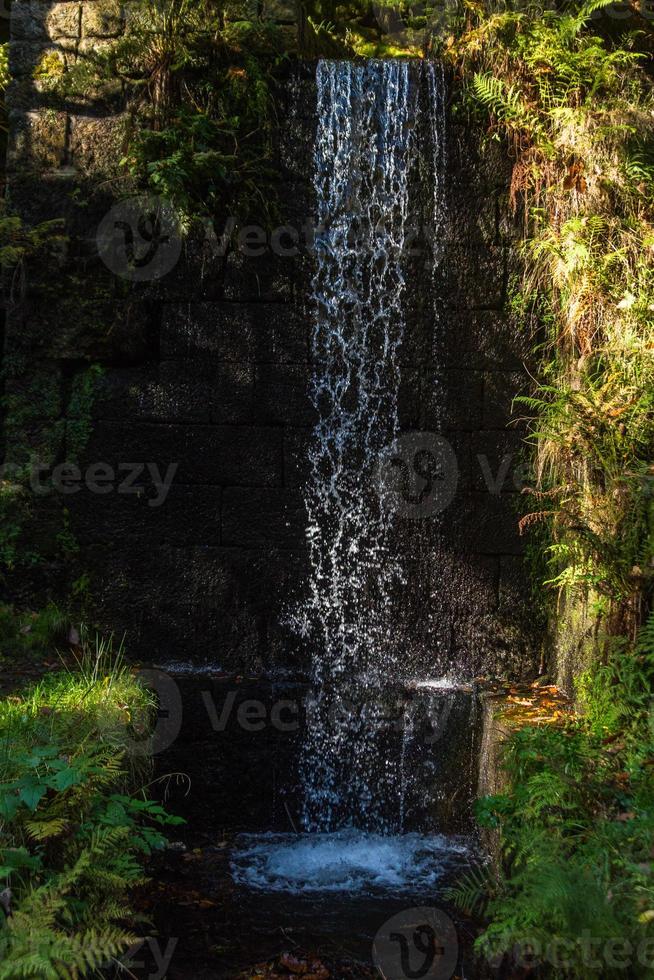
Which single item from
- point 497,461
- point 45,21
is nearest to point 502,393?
point 497,461

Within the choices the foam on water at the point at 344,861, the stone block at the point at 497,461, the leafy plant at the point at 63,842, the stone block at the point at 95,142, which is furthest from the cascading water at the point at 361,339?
the leafy plant at the point at 63,842

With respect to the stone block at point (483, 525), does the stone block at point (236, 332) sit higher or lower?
higher

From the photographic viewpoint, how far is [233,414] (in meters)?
5.40

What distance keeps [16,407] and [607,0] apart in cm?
455

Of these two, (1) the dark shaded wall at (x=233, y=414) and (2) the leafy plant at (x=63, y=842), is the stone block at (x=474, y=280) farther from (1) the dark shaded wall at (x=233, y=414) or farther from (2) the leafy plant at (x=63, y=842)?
(2) the leafy plant at (x=63, y=842)

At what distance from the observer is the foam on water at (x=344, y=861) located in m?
4.17

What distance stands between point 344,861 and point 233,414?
278 centimetres

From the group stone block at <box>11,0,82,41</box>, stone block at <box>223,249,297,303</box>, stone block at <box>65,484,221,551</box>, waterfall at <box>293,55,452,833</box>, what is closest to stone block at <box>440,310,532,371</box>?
waterfall at <box>293,55,452,833</box>

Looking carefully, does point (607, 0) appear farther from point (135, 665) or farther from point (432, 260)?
point (135, 665)

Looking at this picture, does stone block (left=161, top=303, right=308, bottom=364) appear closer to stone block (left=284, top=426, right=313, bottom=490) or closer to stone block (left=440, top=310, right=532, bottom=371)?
stone block (left=284, top=426, right=313, bottom=490)

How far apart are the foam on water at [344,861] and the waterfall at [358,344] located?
97 cm

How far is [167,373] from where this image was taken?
543cm

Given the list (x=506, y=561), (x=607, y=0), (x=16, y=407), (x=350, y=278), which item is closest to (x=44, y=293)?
(x=16, y=407)

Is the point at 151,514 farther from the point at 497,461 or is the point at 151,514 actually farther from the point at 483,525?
the point at 497,461
